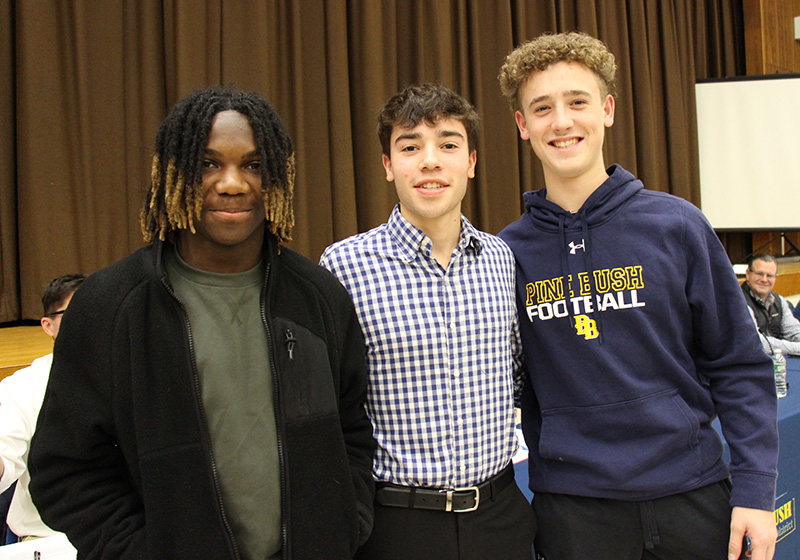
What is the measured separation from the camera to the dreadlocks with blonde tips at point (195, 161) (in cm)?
95

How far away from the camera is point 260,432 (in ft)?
3.14

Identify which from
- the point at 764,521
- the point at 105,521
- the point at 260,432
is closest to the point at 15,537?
the point at 105,521

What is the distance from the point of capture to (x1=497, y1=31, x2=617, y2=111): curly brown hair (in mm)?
1412

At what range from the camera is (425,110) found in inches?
53.1

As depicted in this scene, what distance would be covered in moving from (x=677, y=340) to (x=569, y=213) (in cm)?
34

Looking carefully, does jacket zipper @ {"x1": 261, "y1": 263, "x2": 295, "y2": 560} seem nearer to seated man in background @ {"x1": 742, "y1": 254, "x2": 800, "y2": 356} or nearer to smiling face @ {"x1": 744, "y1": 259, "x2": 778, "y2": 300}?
seated man in background @ {"x1": 742, "y1": 254, "x2": 800, "y2": 356}

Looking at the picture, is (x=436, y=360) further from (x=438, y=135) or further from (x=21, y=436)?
(x=21, y=436)

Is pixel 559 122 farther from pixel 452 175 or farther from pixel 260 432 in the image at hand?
pixel 260 432

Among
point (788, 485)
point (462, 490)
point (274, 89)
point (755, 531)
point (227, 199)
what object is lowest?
point (788, 485)

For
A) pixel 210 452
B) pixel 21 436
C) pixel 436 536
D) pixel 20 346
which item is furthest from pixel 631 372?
pixel 20 346

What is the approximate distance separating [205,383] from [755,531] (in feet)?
3.38

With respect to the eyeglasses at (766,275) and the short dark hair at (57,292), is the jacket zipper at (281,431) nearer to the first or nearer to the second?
the short dark hair at (57,292)

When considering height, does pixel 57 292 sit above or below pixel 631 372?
above

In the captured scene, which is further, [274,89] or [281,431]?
[274,89]
